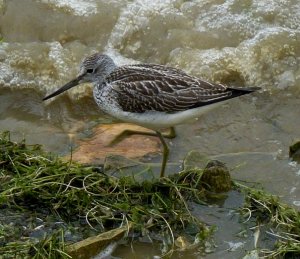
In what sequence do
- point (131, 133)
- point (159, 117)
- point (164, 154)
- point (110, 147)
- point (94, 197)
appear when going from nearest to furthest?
1. point (94, 197)
2. point (159, 117)
3. point (164, 154)
4. point (110, 147)
5. point (131, 133)

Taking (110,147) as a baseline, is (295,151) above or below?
above

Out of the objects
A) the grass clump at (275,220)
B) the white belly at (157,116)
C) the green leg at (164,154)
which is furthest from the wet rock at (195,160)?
the grass clump at (275,220)

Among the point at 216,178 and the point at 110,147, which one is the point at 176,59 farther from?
the point at 216,178

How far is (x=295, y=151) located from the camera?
A: 6.67 metres

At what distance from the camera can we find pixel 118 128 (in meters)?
7.21

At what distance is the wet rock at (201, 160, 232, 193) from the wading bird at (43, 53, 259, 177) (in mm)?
487

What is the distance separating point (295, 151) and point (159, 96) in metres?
1.22

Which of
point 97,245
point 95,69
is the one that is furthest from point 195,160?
point 97,245

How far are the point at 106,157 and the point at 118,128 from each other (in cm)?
59

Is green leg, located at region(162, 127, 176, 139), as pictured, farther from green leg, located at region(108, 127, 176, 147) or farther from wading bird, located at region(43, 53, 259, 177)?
wading bird, located at region(43, 53, 259, 177)

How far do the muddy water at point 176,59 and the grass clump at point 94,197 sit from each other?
75 cm

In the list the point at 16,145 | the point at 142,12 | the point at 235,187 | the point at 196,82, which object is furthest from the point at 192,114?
the point at 142,12

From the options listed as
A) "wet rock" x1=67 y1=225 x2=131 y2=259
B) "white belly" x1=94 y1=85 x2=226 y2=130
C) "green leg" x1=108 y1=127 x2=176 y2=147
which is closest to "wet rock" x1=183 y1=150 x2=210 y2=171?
"white belly" x1=94 y1=85 x2=226 y2=130

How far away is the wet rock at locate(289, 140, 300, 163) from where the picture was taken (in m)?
6.62
